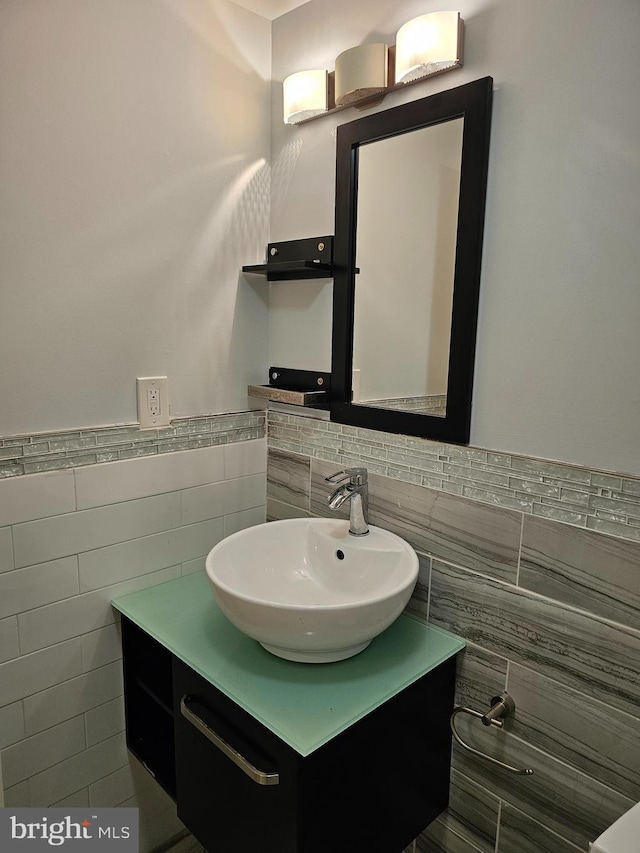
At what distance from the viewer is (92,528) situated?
53.6 inches

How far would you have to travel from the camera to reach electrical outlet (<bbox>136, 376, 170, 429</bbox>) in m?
1.43

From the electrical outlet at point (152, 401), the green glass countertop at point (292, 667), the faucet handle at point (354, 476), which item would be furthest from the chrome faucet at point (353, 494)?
the electrical outlet at point (152, 401)

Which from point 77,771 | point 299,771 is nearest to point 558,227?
point 299,771

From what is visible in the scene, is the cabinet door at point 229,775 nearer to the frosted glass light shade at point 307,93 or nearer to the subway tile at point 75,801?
the subway tile at point 75,801

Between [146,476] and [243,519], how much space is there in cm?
37

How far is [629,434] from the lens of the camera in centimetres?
98

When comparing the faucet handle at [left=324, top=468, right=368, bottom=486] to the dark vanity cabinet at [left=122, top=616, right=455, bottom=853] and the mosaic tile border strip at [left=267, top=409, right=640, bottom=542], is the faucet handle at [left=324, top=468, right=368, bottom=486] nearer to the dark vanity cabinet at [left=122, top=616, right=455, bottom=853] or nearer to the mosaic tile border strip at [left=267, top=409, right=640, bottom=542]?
the mosaic tile border strip at [left=267, top=409, right=640, bottom=542]

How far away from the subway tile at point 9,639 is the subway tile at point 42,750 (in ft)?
0.73

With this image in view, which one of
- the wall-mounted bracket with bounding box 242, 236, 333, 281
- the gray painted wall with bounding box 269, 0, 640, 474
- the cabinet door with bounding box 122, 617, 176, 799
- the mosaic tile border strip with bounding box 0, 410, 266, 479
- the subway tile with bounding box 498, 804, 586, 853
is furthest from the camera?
the wall-mounted bracket with bounding box 242, 236, 333, 281

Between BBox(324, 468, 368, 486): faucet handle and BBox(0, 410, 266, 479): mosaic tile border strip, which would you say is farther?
BBox(324, 468, 368, 486): faucet handle

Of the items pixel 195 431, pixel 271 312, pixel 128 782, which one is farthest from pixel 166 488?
pixel 128 782

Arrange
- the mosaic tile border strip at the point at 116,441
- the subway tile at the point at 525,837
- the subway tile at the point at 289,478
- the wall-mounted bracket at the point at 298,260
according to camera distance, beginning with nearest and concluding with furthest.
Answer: the subway tile at the point at 525,837
the mosaic tile border strip at the point at 116,441
the wall-mounted bracket at the point at 298,260
the subway tile at the point at 289,478

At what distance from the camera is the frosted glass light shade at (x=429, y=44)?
3.74 feet

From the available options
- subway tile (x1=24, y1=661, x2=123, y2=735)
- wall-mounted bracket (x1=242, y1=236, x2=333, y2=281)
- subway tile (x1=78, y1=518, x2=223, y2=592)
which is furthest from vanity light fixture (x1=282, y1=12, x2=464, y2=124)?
subway tile (x1=24, y1=661, x2=123, y2=735)
